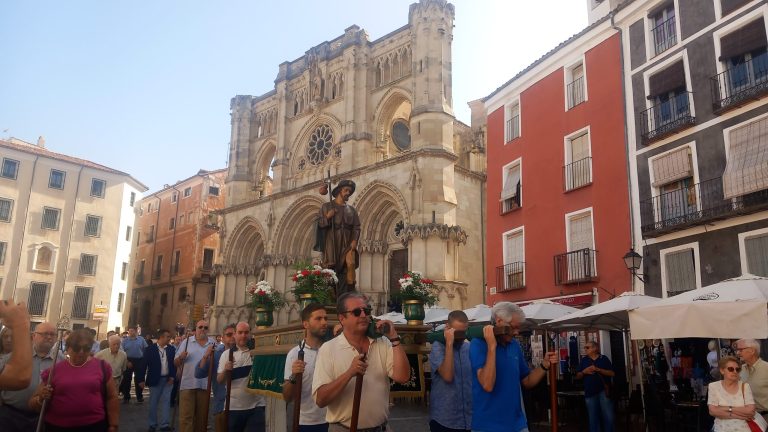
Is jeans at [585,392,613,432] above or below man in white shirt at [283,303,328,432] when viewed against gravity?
below

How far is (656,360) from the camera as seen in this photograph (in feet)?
49.2

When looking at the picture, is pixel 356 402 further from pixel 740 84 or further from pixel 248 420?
pixel 740 84

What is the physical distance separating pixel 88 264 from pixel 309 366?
3819 cm

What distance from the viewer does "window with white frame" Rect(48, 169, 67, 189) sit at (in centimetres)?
3825

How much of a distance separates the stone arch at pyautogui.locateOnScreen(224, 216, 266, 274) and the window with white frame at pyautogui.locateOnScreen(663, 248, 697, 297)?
928 inches

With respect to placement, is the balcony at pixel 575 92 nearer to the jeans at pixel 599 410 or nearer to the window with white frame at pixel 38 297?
the jeans at pixel 599 410

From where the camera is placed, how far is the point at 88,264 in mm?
38594

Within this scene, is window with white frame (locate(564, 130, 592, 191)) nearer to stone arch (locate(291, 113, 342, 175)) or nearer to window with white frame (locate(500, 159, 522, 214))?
window with white frame (locate(500, 159, 522, 214))

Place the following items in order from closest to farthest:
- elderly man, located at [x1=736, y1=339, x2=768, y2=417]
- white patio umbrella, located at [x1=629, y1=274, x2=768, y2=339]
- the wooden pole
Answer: the wooden pole
elderly man, located at [x1=736, y1=339, x2=768, y2=417]
white patio umbrella, located at [x1=629, y1=274, x2=768, y2=339]

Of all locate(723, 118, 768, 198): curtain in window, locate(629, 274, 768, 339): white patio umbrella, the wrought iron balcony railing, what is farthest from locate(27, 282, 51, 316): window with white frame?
locate(723, 118, 768, 198): curtain in window

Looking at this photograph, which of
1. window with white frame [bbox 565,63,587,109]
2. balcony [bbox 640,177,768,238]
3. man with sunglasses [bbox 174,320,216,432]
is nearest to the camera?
man with sunglasses [bbox 174,320,216,432]

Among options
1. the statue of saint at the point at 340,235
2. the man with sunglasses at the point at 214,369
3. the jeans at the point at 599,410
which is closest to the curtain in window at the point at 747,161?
the jeans at the point at 599,410

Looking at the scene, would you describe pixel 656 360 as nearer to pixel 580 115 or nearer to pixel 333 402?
pixel 580 115

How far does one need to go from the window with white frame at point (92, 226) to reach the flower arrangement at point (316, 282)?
35.0 metres
